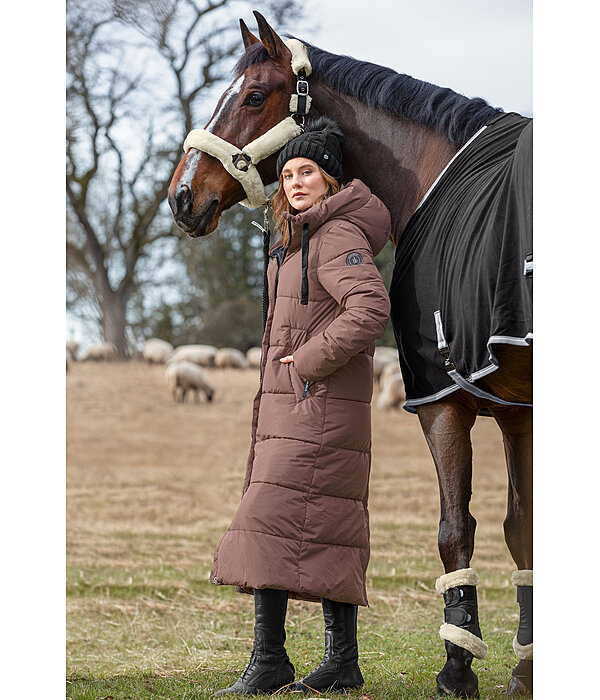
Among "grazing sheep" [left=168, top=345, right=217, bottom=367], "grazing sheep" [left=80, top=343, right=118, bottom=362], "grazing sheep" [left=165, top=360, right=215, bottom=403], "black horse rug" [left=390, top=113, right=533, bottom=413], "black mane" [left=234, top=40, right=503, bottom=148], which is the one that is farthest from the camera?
"grazing sheep" [left=168, top=345, right=217, bottom=367]

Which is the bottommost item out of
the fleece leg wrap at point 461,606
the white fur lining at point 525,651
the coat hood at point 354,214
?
the white fur lining at point 525,651

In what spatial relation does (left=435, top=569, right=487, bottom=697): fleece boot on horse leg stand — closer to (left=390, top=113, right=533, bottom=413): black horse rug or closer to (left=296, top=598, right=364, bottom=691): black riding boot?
(left=296, top=598, right=364, bottom=691): black riding boot

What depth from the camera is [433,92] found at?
87.8 inches

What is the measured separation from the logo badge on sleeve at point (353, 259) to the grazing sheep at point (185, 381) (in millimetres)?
4913

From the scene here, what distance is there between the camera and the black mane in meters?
2.17

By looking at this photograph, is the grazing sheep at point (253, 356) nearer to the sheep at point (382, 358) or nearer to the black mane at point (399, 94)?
the sheep at point (382, 358)

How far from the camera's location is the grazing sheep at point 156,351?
6793mm

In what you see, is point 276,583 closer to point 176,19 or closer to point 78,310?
point 176,19

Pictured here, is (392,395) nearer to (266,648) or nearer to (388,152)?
(388,152)

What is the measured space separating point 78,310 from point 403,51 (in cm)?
344

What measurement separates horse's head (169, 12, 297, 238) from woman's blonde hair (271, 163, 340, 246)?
15cm

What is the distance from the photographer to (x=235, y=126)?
227 centimetres

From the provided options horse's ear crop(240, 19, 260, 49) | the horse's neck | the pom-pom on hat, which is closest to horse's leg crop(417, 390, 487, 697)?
the horse's neck

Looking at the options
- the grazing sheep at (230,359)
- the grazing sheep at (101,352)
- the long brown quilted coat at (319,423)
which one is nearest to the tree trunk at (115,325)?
the grazing sheep at (101,352)
